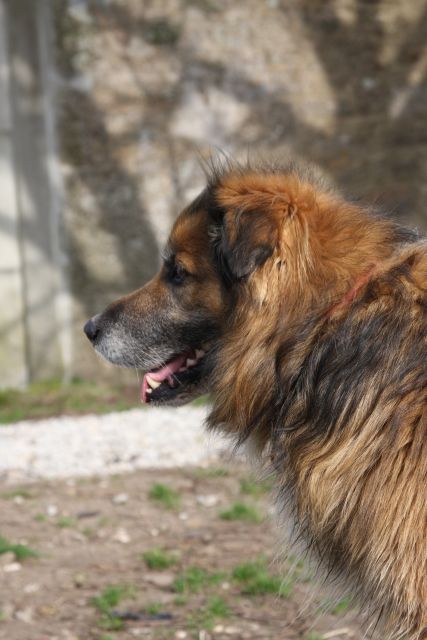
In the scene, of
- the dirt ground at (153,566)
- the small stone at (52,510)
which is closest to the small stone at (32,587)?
the dirt ground at (153,566)

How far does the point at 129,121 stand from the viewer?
833cm

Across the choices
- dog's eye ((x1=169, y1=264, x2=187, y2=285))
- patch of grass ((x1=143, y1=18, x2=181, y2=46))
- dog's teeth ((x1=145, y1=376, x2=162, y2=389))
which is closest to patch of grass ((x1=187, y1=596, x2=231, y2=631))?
dog's teeth ((x1=145, y1=376, x2=162, y2=389))

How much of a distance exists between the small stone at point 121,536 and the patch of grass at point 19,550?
0.45m

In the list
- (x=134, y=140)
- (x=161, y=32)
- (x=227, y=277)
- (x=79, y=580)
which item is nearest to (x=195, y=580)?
(x=79, y=580)

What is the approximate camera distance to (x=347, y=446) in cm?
295

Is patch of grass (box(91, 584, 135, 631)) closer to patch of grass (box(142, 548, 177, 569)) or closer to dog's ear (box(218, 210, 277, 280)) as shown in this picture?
patch of grass (box(142, 548, 177, 569))

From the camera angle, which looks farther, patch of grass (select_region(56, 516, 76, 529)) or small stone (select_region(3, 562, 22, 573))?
patch of grass (select_region(56, 516, 76, 529))

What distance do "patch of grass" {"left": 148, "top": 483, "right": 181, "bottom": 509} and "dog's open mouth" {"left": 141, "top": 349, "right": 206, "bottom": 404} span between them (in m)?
1.91

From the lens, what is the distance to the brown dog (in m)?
2.87

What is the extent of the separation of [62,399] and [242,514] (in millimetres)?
3274

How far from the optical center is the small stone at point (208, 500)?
18.2 feet

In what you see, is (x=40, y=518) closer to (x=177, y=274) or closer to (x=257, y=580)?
(x=257, y=580)

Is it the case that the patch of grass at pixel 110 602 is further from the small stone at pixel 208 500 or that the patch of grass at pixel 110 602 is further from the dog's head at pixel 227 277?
the small stone at pixel 208 500

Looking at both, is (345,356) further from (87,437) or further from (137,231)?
(137,231)
